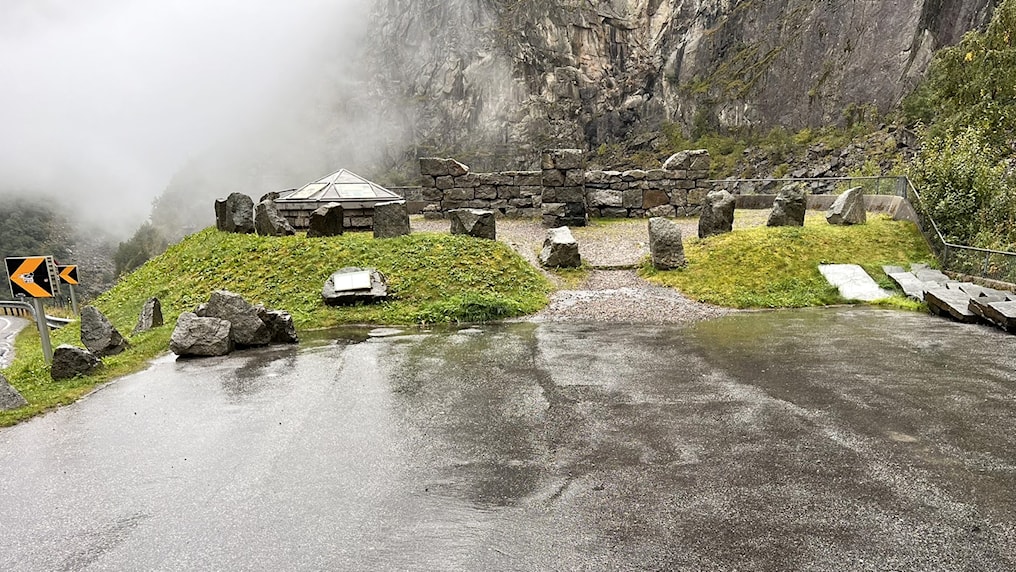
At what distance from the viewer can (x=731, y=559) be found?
3023 millimetres

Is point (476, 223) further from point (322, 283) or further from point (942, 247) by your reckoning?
point (942, 247)

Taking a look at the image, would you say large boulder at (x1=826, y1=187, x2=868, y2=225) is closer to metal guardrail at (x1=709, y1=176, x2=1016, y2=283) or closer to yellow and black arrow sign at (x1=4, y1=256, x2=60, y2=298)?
metal guardrail at (x1=709, y1=176, x2=1016, y2=283)

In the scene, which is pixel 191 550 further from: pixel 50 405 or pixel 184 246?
pixel 184 246

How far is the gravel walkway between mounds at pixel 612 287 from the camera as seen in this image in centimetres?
927

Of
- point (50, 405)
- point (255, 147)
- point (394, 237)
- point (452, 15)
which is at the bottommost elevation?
point (50, 405)

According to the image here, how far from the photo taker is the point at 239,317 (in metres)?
7.95

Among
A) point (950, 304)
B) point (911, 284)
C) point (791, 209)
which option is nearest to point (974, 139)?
point (791, 209)

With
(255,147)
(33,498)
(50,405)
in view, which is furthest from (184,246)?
(255,147)

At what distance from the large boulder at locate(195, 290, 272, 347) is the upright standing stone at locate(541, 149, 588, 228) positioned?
11464 millimetres

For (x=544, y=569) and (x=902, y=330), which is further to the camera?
(x=902, y=330)

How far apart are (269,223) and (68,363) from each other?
7.75m

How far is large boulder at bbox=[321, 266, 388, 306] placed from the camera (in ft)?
32.1

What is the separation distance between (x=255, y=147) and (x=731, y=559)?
103978 millimetres

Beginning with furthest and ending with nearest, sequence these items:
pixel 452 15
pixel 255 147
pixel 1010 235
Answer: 1. pixel 255 147
2. pixel 452 15
3. pixel 1010 235
